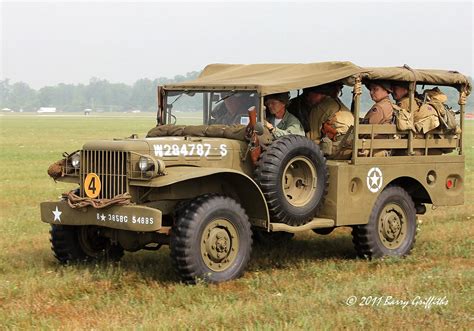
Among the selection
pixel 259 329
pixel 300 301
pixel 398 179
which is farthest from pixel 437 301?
pixel 398 179

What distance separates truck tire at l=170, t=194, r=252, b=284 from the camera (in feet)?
24.4

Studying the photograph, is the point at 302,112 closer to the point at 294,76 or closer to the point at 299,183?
the point at 294,76

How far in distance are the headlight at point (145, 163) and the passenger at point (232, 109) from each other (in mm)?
1453

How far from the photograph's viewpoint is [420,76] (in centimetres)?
950

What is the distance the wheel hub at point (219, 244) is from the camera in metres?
7.64

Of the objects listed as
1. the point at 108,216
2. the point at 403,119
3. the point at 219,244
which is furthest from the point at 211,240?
the point at 403,119

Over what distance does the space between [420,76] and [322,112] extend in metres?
1.21

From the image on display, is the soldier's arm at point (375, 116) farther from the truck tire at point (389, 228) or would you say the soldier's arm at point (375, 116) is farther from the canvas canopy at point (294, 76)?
the truck tire at point (389, 228)

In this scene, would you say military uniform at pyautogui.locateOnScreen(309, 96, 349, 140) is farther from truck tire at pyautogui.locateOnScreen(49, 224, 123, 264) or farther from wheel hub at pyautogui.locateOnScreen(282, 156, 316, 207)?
truck tire at pyautogui.locateOnScreen(49, 224, 123, 264)

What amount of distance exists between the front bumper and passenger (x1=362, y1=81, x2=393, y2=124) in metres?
3.12

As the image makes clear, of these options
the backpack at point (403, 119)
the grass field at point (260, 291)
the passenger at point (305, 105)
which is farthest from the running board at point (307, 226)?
the backpack at point (403, 119)

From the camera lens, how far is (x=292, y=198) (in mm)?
8430

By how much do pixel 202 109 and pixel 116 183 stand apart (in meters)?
1.69

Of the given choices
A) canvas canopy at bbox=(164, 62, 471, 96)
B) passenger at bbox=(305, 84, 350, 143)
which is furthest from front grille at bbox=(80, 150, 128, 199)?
passenger at bbox=(305, 84, 350, 143)
